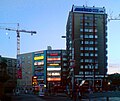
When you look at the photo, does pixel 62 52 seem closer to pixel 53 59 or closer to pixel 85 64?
pixel 53 59

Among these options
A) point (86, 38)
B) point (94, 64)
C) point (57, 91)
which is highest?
point (86, 38)

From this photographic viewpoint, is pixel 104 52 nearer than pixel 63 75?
Yes

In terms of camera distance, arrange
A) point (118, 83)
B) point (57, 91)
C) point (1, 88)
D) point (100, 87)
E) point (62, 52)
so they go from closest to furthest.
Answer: point (1, 88) → point (57, 91) → point (100, 87) → point (118, 83) → point (62, 52)

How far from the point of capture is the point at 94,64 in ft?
482

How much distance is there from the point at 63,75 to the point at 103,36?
42.2m

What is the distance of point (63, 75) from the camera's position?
18188 centimetres

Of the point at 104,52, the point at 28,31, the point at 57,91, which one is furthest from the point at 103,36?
the point at 57,91

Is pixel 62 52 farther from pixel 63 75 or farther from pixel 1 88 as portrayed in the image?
pixel 1 88

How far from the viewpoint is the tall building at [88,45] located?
5768 inches

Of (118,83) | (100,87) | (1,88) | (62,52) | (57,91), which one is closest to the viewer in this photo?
(1,88)

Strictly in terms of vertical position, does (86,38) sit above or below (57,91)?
above

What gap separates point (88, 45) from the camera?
149 meters

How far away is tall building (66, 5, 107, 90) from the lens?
5768 inches

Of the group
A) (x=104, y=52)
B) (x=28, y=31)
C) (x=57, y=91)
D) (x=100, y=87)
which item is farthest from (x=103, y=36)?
(x=57, y=91)
